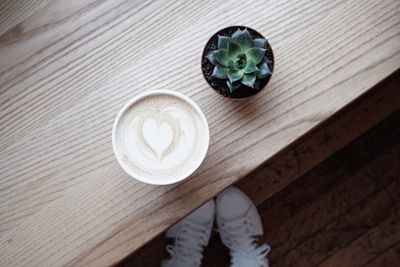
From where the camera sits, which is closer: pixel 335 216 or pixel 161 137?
pixel 161 137

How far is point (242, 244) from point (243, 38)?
0.68 m

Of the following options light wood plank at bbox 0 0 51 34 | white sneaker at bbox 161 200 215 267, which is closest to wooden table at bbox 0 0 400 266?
light wood plank at bbox 0 0 51 34

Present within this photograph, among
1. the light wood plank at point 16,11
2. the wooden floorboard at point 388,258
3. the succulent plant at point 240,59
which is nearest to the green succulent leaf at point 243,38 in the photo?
the succulent plant at point 240,59

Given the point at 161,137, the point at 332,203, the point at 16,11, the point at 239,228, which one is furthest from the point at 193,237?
the point at 16,11

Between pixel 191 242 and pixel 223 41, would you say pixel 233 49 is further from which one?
pixel 191 242

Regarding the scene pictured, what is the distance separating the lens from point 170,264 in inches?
49.6

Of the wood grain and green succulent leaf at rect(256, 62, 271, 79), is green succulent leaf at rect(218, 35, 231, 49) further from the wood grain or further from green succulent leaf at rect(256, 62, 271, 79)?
the wood grain

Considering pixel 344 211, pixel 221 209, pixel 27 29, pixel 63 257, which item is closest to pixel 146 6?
pixel 27 29

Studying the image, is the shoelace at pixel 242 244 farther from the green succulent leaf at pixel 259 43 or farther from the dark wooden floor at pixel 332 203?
the green succulent leaf at pixel 259 43

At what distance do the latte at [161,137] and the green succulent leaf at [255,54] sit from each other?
0.45ft

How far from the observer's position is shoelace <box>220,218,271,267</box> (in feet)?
4.16

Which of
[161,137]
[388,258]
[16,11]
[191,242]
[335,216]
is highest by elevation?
[16,11]

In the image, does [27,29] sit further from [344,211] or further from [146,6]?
[344,211]

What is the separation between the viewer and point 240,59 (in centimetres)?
81
